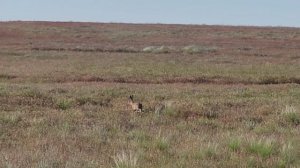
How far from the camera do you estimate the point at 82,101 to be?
1631 cm

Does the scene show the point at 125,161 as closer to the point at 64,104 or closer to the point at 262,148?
the point at 262,148

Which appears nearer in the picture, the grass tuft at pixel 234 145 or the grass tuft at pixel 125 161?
the grass tuft at pixel 125 161

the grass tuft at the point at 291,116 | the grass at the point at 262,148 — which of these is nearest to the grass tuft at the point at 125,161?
the grass at the point at 262,148

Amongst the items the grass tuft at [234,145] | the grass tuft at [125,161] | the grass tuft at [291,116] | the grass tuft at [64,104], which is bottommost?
the grass tuft at [64,104]

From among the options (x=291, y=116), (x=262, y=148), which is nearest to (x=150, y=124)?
(x=291, y=116)

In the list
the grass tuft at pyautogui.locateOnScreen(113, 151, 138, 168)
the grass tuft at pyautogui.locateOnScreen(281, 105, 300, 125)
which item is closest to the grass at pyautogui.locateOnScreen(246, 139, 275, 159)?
the grass tuft at pyautogui.locateOnScreen(113, 151, 138, 168)

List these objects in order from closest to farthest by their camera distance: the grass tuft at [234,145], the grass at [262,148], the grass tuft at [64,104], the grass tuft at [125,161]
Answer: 1. the grass tuft at [125,161]
2. the grass at [262,148]
3. the grass tuft at [234,145]
4. the grass tuft at [64,104]

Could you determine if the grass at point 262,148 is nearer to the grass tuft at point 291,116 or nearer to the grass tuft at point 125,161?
the grass tuft at point 125,161

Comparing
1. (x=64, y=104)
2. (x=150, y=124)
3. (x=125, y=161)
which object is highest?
(x=125, y=161)

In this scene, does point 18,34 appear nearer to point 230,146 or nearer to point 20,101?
point 20,101

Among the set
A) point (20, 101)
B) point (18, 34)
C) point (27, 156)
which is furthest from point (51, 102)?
point (18, 34)

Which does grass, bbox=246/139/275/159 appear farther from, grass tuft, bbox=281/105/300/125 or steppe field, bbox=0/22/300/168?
grass tuft, bbox=281/105/300/125

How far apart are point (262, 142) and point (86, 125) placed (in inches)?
156

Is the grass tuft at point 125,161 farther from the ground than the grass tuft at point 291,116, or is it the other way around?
the grass tuft at point 125,161
